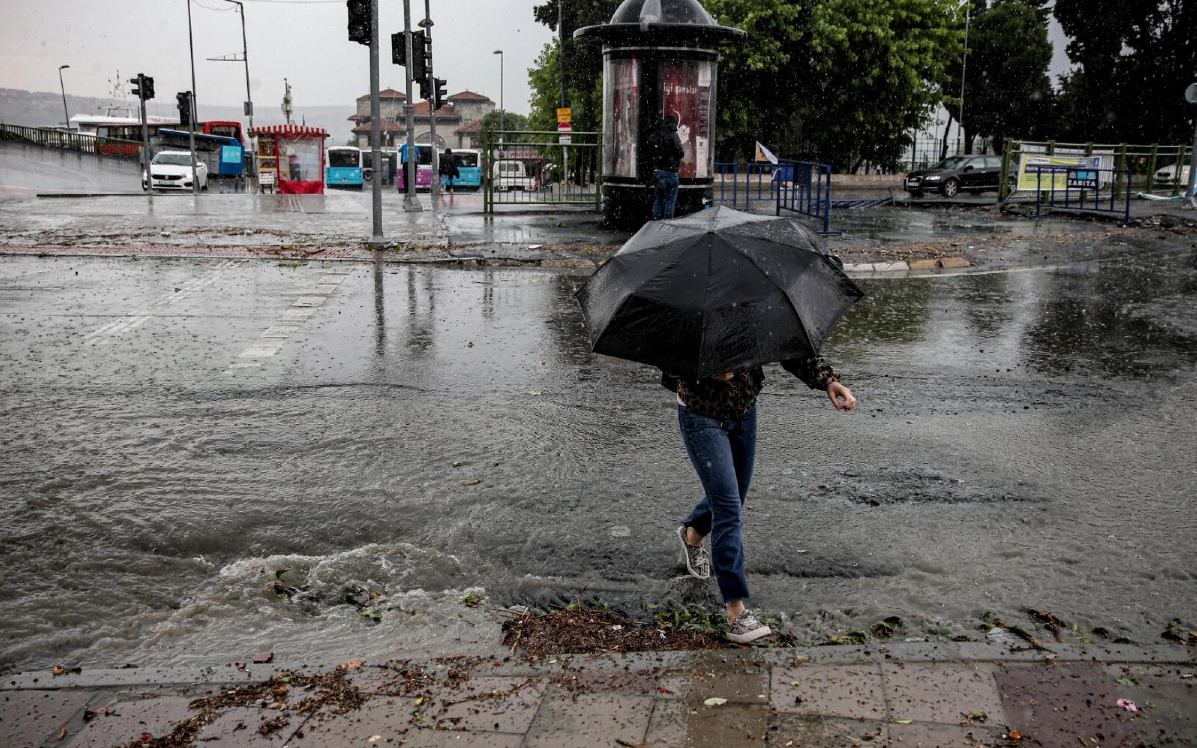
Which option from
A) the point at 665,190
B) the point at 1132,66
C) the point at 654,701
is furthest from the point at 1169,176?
the point at 654,701

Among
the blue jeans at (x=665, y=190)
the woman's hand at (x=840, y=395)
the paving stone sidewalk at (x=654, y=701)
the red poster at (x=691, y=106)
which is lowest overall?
the paving stone sidewalk at (x=654, y=701)

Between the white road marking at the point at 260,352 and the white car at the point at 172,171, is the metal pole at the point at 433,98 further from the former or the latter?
the white road marking at the point at 260,352

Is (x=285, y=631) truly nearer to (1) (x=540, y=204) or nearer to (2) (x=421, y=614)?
(2) (x=421, y=614)

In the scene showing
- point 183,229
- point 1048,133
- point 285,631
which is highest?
point 1048,133

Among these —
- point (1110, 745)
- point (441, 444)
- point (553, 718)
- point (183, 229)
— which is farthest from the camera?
point (183, 229)

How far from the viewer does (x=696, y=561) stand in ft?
14.6

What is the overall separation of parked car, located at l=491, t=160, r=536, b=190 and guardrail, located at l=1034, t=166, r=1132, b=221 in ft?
38.7

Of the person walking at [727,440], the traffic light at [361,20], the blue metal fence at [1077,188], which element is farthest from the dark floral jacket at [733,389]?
the blue metal fence at [1077,188]

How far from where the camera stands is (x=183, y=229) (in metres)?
18.3

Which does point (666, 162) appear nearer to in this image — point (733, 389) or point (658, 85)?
point (658, 85)

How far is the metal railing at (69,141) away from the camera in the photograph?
41156mm

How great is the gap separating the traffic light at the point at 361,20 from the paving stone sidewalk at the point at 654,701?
13.6 metres

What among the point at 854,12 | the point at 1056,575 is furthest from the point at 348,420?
the point at 854,12

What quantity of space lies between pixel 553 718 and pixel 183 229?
1731 centimetres
